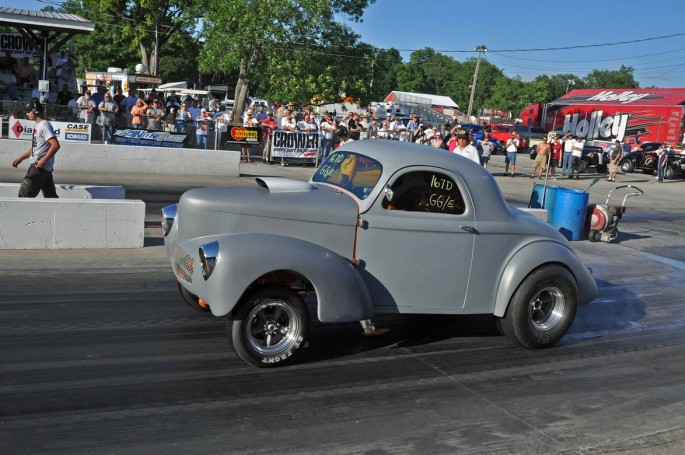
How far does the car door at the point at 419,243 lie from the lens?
247 inches

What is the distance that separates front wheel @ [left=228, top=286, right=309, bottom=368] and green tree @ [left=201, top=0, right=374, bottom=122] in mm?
26853

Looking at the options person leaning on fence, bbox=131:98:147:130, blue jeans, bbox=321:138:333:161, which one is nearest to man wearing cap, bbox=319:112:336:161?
blue jeans, bbox=321:138:333:161

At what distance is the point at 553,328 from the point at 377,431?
277cm

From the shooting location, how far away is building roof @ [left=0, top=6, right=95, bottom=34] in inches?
1014

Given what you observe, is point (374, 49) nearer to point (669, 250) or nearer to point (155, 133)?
point (155, 133)

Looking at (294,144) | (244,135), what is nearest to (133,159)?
(244,135)

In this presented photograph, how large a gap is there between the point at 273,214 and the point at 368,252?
0.91m

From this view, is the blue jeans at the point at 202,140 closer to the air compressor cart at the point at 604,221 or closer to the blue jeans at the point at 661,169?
the air compressor cart at the point at 604,221

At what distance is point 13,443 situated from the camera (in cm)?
433

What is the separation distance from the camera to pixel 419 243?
6.37 meters

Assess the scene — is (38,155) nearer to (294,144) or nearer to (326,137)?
(294,144)

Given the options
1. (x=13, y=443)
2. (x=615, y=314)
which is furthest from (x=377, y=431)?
(x=615, y=314)

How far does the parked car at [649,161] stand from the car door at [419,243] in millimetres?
28836

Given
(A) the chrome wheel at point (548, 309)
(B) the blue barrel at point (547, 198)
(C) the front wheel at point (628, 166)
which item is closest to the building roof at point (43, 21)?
(B) the blue barrel at point (547, 198)
